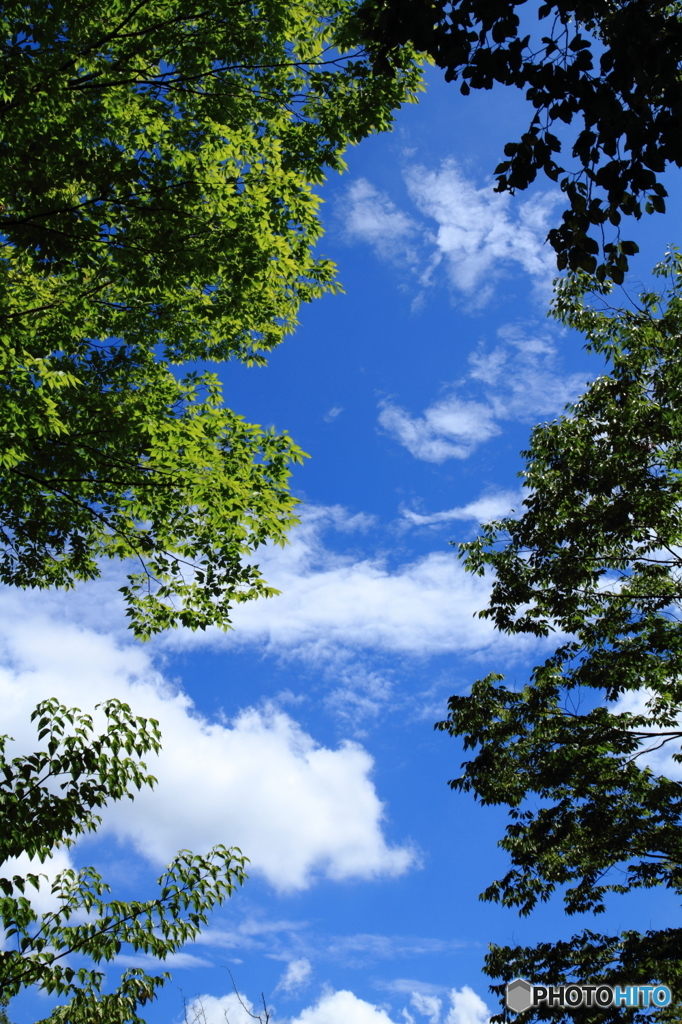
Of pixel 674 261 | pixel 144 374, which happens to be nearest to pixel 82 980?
pixel 144 374

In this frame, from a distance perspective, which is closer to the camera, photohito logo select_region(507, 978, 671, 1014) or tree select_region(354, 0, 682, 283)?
tree select_region(354, 0, 682, 283)

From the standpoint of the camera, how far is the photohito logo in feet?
41.2

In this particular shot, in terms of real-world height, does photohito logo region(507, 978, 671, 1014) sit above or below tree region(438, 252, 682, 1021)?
below

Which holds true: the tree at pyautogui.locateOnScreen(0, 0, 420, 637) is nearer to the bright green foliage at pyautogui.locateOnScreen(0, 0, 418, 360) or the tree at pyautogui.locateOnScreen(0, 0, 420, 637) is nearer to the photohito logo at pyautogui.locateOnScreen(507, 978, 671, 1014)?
the bright green foliage at pyautogui.locateOnScreen(0, 0, 418, 360)

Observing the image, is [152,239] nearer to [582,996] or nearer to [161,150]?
[161,150]

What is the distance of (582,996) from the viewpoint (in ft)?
42.9

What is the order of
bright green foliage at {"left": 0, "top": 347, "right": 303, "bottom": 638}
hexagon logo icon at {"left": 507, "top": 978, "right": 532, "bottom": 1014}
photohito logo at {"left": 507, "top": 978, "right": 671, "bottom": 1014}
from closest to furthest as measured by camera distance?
bright green foliage at {"left": 0, "top": 347, "right": 303, "bottom": 638} → photohito logo at {"left": 507, "top": 978, "right": 671, "bottom": 1014} → hexagon logo icon at {"left": 507, "top": 978, "right": 532, "bottom": 1014}

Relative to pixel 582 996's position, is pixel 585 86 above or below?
above

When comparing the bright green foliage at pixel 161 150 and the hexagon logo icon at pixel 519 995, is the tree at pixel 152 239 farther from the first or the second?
the hexagon logo icon at pixel 519 995

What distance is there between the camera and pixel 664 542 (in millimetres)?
13555

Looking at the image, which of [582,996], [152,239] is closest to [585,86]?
[152,239]

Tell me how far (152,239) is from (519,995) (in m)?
14.6

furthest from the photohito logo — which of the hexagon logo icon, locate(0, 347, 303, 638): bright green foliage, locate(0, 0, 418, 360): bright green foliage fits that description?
locate(0, 0, 418, 360): bright green foliage

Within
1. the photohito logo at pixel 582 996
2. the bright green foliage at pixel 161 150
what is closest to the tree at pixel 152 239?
the bright green foliage at pixel 161 150
